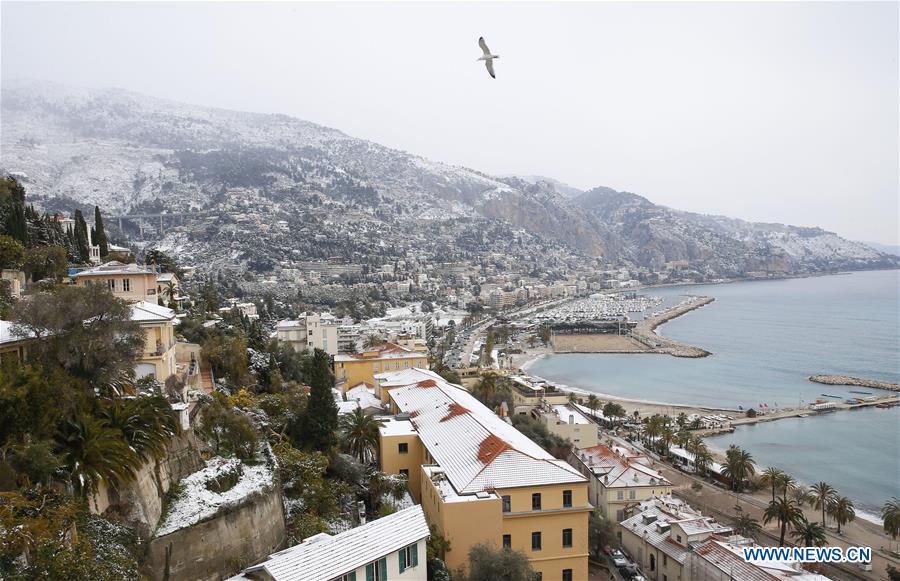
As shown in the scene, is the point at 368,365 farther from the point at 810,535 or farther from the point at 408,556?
the point at 408,556

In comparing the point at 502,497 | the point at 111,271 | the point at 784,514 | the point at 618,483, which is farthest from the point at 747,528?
the point at 111,271

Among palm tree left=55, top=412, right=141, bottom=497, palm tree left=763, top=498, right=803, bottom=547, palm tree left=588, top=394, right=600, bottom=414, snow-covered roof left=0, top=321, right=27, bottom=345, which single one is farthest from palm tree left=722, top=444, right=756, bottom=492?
snow-covered roof left=0, top=321, right=27, bottom=345

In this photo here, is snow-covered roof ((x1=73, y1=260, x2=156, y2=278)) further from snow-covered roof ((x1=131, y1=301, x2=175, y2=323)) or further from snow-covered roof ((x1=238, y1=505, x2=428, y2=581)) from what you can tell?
snow-covered roof ((x1=238, y1=505, x2=428, y2=581))

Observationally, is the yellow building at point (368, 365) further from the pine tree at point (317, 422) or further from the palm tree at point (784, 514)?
the palm tree at point (784, 514)

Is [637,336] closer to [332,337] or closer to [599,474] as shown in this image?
[332,337]

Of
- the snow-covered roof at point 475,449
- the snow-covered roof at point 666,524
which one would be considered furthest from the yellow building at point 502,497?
the snow-covered roof at point 666,524

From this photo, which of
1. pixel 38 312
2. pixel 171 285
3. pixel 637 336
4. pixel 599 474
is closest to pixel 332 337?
pixel 171 285
